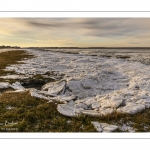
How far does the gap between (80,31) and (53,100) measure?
16.9ft

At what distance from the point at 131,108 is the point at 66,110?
271cm

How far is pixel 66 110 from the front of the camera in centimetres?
813

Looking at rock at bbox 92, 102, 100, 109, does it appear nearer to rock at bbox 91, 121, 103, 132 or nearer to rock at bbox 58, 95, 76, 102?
rock at bbox 58, 95, 76, 102

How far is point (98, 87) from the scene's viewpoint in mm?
11492

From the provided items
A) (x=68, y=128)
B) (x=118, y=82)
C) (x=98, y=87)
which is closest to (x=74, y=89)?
(x=98, y=87)

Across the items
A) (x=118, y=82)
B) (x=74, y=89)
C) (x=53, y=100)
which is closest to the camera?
(x=53, y=100)

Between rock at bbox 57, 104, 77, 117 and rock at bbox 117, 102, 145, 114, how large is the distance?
1.89 metres

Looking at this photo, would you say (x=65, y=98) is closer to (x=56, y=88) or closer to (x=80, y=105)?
(x=80, y=105)

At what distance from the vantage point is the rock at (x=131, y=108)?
26.2 feet

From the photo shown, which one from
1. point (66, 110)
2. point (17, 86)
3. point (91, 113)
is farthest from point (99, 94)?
point (17, 86)

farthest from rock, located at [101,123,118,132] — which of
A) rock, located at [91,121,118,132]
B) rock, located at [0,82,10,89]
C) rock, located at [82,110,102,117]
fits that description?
rock, located at [0,82,10,89]

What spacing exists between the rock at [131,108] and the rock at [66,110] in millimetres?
1888
